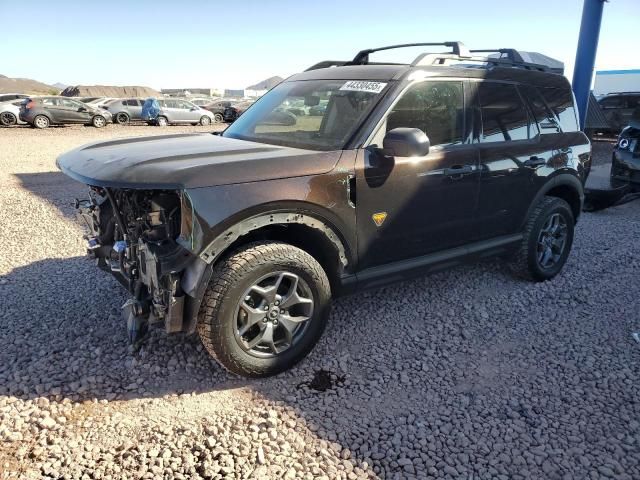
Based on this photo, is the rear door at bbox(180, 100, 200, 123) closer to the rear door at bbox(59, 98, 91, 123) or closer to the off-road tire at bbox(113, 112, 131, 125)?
the off-road tire at bbox(113, 112, 131, 125)

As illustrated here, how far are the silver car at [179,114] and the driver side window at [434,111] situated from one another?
23.6 metres

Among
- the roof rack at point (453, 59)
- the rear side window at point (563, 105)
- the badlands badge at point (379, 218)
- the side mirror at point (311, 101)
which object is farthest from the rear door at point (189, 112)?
the badlands badge at point (379, 218)

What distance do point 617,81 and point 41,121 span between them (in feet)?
115

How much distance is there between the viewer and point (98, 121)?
23.2 meters

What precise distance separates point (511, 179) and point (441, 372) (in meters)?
1.82

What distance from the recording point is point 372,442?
252 cm

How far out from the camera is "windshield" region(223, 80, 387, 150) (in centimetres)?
333

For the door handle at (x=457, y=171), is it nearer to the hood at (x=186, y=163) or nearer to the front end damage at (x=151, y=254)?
the hood at (x=186, y=163)

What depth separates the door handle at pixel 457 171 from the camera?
355cm

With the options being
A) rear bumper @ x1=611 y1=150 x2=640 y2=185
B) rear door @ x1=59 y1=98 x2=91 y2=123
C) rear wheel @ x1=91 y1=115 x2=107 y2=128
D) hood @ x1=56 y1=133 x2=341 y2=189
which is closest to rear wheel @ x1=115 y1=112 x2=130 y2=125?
rear wheel @ x1=91 y1=115 x2=107 y2=128

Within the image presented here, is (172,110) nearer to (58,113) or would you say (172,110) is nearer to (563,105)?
(58,113)

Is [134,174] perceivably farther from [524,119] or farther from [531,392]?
[524,119]

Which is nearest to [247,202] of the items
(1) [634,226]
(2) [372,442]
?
(2) [372,442]

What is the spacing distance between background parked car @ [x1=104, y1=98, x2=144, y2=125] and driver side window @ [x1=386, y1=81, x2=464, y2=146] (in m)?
24.6
